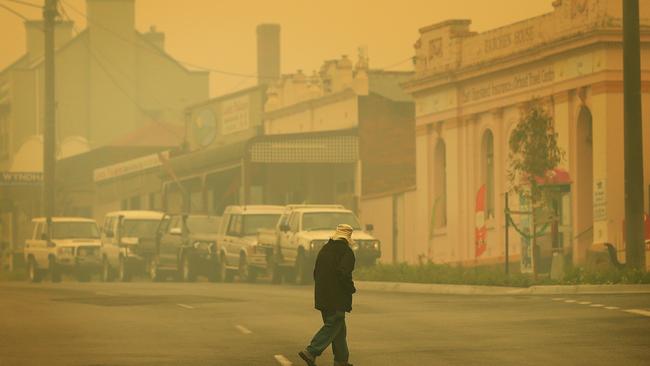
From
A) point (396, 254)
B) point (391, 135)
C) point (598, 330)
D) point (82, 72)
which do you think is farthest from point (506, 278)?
point (82, 72)

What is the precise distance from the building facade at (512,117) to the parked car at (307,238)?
4500mm

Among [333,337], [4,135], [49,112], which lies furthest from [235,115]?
[333,337]

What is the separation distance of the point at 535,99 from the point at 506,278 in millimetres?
8267

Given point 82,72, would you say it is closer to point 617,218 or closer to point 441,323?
point 617,218

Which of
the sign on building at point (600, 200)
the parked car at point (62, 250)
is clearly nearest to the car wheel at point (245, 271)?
the parked car at point (62, 250)

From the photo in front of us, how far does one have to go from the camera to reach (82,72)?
104000mm

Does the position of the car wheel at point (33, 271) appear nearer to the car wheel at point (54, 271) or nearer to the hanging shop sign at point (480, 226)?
the car wheel at point (54, 271)

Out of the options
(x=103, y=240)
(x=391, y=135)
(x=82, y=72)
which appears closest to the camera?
(x=103, y=240)

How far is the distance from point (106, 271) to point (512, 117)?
13.8 metres

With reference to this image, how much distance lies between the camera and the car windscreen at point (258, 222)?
45.6 m

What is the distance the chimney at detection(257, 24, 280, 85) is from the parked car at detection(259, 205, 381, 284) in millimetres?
53832

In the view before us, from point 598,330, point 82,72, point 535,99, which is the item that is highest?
point 82,72

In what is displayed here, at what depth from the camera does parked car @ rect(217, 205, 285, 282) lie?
44.9m

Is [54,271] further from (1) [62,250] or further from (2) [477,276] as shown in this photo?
(2) [477,276]
